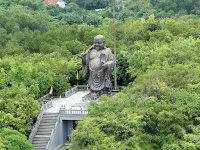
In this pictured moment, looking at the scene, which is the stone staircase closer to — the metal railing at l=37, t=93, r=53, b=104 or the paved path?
the paved path

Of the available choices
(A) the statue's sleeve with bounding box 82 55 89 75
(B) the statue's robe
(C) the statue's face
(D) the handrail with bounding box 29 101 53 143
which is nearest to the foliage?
(D) the handrail with bounding box 29 101 53 143

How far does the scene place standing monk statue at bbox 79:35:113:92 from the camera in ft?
117

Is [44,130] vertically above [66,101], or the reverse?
[66,101]

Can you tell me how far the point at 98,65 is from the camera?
35812 mm

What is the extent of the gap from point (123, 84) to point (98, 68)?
8.28 meters

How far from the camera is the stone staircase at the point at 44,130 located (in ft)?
103

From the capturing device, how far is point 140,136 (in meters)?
25.9

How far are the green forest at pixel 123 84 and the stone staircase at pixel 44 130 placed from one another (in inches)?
33.0

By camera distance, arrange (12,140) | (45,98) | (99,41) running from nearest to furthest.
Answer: (12,140) < (99,41) < (45,98)

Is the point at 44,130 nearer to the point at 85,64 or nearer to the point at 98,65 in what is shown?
the point at 85,64

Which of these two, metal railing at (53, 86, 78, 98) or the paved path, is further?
metal railing at (53, 86, 78, 98)

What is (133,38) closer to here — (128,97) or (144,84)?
(144,84)

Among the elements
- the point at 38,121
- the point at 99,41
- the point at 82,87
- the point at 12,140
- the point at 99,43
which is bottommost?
the point at 12,140

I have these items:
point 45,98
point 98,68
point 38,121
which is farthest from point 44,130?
point 98,68
